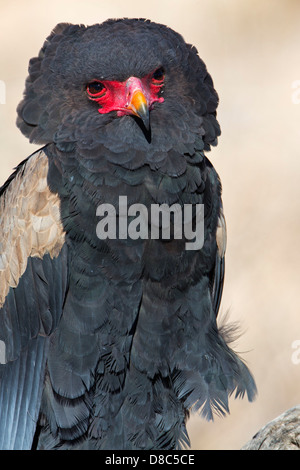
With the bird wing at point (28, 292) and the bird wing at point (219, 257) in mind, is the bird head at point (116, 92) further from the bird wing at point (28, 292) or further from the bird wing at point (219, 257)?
the bird wing at point (219, 257)

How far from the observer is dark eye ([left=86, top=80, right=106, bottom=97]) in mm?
4734

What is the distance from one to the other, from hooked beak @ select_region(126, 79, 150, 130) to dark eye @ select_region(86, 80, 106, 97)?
7.8 inches

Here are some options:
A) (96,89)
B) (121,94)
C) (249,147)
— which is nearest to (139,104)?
(121,94)

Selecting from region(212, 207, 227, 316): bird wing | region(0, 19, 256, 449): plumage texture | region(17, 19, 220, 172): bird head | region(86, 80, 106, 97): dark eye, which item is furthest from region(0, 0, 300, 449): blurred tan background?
region(86, 80, 106, 97): dark eye

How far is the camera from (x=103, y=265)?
471 centimetres

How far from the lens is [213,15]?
10.1m

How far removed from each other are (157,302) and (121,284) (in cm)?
27

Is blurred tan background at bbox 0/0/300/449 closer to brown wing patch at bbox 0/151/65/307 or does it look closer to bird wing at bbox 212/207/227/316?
bird wing at bbox 212/207/227/316

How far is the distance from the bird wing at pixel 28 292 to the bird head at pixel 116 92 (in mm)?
296

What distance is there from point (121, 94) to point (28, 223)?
0.98m

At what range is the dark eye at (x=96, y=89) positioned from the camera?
15.5ft

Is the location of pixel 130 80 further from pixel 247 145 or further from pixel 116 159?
pixel 247 145

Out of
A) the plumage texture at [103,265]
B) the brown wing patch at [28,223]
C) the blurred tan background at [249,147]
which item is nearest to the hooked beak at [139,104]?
the plumage texture at [103,265]

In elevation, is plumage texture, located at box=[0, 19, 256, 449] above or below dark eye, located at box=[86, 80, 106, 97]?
below
